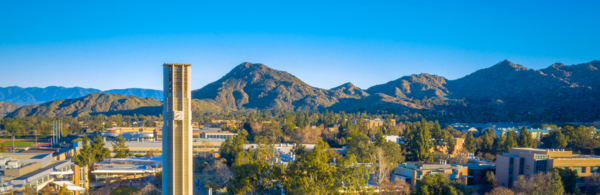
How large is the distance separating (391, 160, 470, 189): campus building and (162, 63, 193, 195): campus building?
63.8 feet

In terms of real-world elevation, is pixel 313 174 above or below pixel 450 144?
above

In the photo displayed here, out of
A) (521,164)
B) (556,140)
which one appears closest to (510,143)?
(556,140)

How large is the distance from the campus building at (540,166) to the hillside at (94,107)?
136 m

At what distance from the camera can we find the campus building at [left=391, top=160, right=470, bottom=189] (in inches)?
1224

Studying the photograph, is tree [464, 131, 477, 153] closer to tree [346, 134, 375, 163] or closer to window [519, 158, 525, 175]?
tree [346, 134, 375, 163]

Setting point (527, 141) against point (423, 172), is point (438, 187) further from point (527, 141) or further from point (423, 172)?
point (527, 141)

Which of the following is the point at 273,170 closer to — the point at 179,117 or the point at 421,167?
the point at 179,117

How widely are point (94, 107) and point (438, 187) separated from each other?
17829 centimetres

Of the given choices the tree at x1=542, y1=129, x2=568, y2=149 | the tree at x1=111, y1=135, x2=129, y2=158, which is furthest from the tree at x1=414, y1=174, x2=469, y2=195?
the tree at x1=111, y1=135, x2=129, y2=158

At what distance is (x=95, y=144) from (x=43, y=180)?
54.8 feet

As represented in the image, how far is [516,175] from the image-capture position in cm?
3338

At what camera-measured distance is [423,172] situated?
3103 centimetres

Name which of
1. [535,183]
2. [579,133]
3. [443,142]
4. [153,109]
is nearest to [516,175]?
[535,183]

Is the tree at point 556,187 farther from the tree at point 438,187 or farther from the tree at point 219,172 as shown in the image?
the tree at point 219,172
